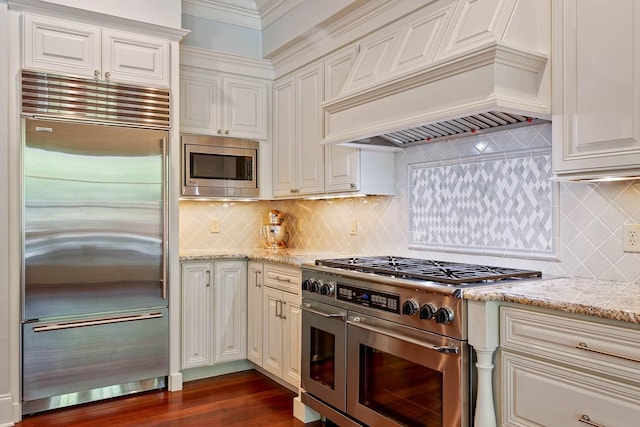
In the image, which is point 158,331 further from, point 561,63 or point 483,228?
point 561,63

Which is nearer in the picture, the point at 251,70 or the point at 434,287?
the point at 434,287

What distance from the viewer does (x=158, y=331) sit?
3.41 m

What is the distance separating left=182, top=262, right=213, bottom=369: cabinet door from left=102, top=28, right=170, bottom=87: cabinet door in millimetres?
1335

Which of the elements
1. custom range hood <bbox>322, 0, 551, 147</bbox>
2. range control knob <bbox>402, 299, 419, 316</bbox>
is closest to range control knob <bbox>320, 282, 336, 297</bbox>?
range control knob <bbox>402, 299, 419, 316</bbox>

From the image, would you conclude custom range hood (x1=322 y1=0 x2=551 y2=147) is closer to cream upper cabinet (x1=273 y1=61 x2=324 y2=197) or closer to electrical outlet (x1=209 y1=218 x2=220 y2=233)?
cream upper cabinet (x1=273 y1=61 x2=324 y2=197)

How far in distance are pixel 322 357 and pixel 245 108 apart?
2196 mm

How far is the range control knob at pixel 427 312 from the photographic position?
6.70 ft

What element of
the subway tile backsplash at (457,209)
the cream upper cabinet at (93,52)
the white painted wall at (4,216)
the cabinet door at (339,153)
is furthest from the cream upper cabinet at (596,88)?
the white painted wall at (4,216)

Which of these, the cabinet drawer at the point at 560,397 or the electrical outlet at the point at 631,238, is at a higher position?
the electrical outlet at the point at 631,238

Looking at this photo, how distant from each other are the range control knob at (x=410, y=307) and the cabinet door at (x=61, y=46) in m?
2.48

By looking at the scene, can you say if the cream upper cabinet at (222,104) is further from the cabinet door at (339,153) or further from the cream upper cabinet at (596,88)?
the cream upper cabinet at (596,88)

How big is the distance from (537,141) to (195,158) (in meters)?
2.48

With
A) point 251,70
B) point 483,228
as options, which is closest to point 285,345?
point 483,228

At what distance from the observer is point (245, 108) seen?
4.07 meters
